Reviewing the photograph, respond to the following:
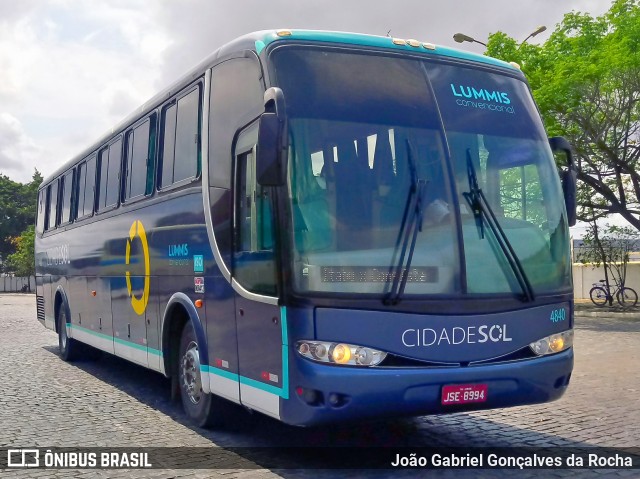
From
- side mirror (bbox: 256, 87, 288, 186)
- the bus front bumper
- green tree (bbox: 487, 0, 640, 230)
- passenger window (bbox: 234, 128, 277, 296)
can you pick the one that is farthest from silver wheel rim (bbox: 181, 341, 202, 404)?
green tree (bbox: 487, 0, 640, 230)

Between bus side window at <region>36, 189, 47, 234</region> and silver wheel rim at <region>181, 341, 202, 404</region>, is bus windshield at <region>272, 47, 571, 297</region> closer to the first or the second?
silver wheel rim at <region>181, 341, 202, 404</region>

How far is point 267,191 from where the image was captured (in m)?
6.05

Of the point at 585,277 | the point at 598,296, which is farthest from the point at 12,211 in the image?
the point at 598,296

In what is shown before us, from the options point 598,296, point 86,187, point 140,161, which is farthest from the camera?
point 598,296

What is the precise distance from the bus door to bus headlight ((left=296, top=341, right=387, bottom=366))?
11.0 inches

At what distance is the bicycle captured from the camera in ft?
81.7

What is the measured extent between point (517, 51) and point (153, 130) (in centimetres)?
1699

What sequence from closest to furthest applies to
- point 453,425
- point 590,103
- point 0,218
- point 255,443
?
point 255,443 < point 453,425 < point 590,103 < point 0,218

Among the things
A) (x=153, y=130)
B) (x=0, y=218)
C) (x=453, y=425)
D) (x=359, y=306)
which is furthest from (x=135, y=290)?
(x=0, y=218)

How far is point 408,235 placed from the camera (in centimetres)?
584

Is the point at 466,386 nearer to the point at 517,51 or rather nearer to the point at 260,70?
the point at 260,70

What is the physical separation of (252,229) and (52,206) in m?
10.8

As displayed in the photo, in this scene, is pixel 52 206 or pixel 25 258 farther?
pixel 25 258

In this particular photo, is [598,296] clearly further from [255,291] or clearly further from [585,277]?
[255,291]
